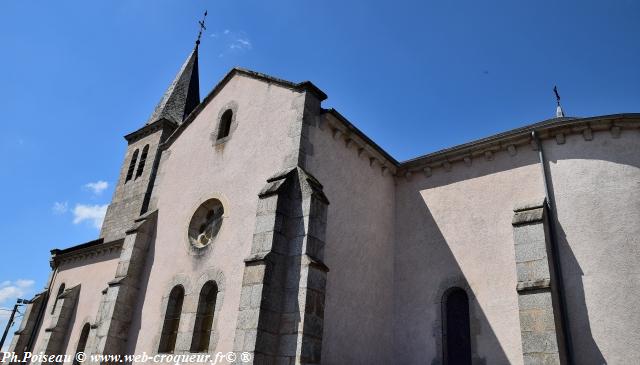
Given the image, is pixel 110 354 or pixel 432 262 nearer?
pixel 110 354

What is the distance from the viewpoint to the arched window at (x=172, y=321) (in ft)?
33.9

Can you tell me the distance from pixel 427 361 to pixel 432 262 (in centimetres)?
234

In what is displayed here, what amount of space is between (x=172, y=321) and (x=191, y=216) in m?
2.51

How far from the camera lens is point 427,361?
10438 millimetres

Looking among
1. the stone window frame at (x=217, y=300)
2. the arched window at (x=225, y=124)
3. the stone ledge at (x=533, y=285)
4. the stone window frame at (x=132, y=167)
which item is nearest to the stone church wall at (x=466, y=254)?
the stone ledge at (x=533, y=285)

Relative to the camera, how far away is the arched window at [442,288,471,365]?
10273mm

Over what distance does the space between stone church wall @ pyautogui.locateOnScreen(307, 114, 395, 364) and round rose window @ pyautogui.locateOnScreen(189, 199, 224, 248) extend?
8.95 ft

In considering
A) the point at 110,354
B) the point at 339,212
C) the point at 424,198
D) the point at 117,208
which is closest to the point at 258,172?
the point at 339,212

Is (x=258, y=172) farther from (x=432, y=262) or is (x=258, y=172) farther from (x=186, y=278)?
(x=432, y=262)

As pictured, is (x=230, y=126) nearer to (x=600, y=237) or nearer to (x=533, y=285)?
(x=533, y=285)

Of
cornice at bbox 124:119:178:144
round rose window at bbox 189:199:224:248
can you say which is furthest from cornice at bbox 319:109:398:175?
cornice at bbox 124:119:178:144

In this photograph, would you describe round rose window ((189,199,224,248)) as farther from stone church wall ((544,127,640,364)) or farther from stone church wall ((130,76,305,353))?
stone church wall ((544,127,640,364))

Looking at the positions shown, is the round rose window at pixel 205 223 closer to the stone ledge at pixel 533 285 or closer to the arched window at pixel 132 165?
the stone ledge at pixel 533 285

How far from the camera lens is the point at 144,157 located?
76.8 feet
